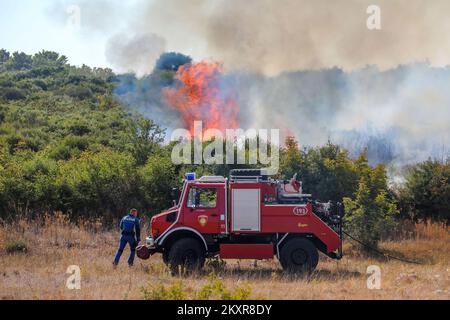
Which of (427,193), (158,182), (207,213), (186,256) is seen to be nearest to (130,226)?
(186,256)

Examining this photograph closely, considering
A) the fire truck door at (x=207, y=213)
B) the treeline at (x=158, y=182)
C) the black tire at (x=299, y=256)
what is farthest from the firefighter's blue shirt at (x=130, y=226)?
the treeline at (x=158, y=182)

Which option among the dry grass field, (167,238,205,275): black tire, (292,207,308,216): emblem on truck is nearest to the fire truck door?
(167,238,205,275): black tire

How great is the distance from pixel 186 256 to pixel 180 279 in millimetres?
1333

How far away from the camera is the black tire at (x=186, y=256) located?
15.2 meters

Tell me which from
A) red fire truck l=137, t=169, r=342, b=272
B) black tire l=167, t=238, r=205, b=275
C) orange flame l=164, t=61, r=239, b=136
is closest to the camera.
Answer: black tire l=167, t=238, r=205, b=275

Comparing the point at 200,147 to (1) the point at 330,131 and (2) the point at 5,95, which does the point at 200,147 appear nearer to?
(1) the point at 330,131

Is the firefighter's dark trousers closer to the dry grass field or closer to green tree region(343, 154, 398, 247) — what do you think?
the dry grass field

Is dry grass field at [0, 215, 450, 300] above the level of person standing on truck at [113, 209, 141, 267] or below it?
below

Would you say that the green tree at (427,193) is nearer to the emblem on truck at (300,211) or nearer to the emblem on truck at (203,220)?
the emblem on truck at (300,211)

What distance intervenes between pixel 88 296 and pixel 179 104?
19898mm

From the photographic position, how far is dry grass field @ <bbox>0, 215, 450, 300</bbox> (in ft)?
38.8

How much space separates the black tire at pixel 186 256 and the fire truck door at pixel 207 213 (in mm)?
443

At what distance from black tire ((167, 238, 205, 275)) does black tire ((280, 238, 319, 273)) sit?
216 centimetres
